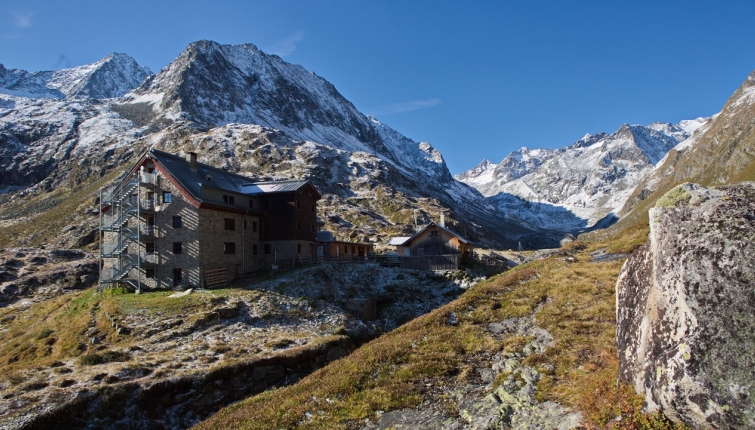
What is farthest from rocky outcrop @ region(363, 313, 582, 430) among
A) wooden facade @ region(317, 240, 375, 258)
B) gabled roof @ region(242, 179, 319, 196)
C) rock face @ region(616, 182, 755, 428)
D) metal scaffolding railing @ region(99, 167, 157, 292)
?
wooden facade @ region(317, 240, 375, 258)

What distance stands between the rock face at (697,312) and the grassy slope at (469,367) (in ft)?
2.84

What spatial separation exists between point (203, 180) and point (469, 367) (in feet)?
158

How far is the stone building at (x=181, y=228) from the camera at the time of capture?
49.6 meters

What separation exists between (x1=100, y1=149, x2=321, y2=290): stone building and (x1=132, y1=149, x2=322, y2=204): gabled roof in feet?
0.45

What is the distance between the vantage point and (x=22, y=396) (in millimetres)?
23969

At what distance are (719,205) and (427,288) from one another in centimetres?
4434

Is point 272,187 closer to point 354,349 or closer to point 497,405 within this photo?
point 354,349

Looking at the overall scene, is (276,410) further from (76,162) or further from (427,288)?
(76,162)

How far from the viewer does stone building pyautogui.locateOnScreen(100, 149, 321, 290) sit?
4962 centimetres

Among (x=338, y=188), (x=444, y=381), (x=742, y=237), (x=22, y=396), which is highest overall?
(x=338, y=188)

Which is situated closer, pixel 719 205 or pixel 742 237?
pixel 742 237

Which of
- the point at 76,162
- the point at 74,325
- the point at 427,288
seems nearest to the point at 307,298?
the point at 427,288

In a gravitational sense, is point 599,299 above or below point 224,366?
above

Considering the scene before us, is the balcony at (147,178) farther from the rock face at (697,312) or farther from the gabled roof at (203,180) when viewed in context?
the rock face at (697,312)
